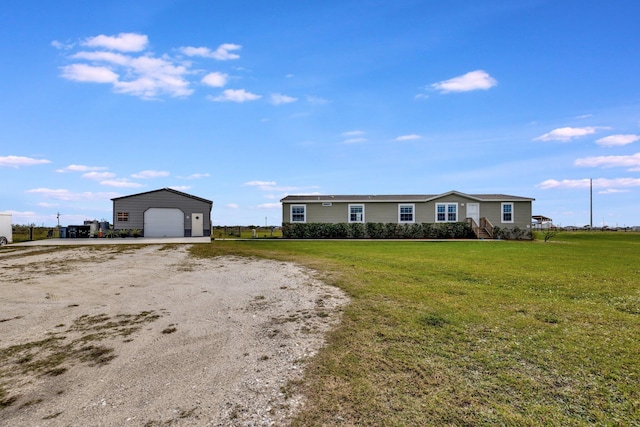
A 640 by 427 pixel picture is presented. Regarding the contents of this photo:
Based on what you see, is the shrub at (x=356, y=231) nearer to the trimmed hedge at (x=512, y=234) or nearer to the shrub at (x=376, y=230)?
the shrub at (x=376, y=230)

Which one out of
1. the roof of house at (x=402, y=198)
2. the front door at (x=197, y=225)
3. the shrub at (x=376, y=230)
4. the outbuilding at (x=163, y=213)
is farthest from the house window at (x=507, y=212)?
the front door at (x=197, y=225)

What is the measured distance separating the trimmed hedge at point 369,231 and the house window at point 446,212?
0.65 meters

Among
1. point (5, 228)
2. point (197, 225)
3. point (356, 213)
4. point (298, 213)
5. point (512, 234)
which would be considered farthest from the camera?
point (197, 225)

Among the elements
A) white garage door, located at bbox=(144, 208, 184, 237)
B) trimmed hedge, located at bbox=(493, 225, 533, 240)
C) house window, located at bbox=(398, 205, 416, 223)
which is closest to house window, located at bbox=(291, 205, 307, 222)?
house window, located at bbox=(398, 205, 416, 223)

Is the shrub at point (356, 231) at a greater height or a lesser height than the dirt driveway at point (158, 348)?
greater

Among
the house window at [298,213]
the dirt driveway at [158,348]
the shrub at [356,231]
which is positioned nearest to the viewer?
the dirt driveway at [158,348]

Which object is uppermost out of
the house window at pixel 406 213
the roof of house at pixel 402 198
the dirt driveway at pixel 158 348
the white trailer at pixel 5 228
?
the roof of house at pixel 402 198

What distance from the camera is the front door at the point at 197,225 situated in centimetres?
3092

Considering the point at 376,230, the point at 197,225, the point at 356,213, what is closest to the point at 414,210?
the point at 376,230

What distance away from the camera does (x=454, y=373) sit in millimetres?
3656

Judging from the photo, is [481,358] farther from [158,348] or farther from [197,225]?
[197,225]

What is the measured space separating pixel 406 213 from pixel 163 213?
69.1 feet

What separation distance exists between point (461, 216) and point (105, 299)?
27.5 m

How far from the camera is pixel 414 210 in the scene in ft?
97.5
